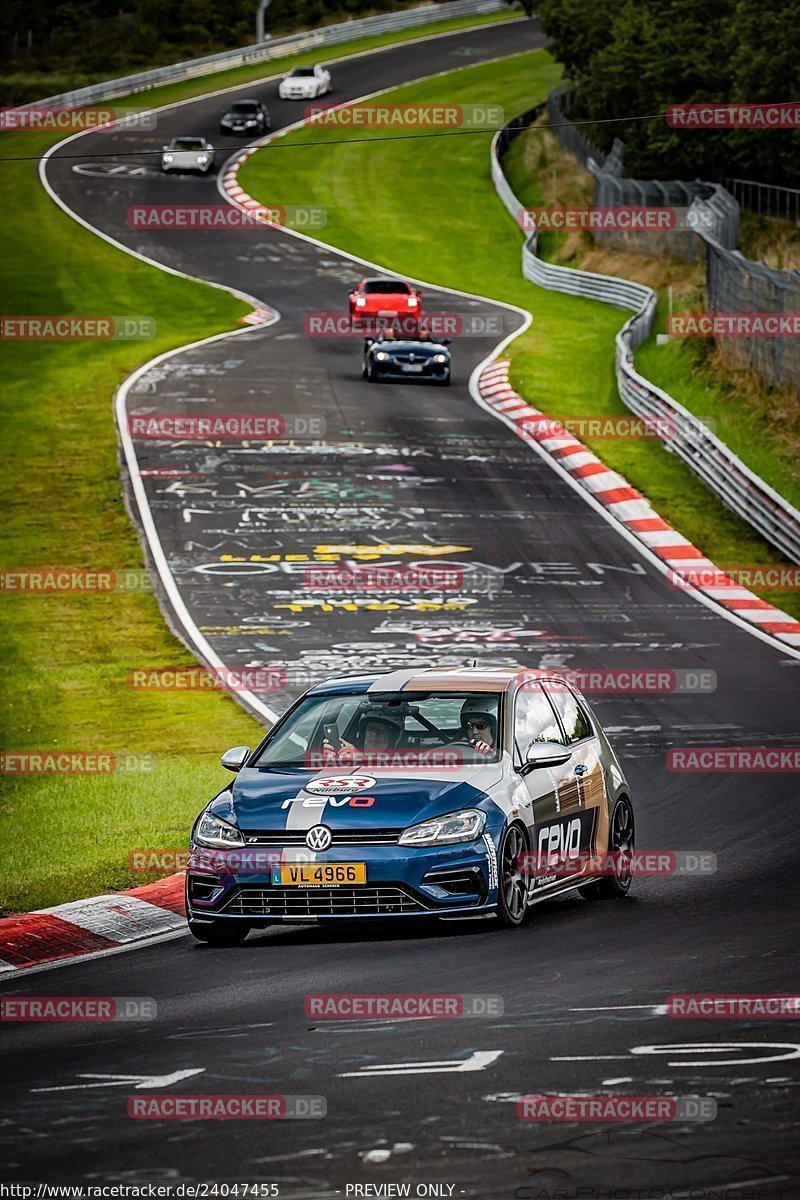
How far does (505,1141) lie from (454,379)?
1360 inches

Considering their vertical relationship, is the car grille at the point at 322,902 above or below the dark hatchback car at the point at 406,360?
above

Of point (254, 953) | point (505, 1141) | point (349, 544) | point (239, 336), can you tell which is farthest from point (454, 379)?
point (505, 1141)

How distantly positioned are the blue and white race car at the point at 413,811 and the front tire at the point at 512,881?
0.01 metres

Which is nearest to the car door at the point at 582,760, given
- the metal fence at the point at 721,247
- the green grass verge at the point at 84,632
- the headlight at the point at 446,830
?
the headlight at the point at 446,830

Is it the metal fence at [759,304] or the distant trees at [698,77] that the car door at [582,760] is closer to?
the metal fence at [759,304]

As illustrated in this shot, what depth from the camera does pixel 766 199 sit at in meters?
49.5

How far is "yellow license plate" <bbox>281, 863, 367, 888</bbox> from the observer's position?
10.1m

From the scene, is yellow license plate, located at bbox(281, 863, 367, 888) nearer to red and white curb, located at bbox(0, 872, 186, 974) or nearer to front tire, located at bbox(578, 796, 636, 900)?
red and white curb, located at bbox(0, 872, 186, 974)

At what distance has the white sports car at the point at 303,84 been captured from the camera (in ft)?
257

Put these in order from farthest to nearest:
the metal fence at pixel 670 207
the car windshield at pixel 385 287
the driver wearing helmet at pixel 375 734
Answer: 1. the metal fence at pixel 670 207
2. the car windshield at pixel 385 287
3. the driver wearing helmet at pixel 375 734

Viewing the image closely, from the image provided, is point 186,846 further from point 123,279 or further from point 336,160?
point 336,160

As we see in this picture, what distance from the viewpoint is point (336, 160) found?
69.9m

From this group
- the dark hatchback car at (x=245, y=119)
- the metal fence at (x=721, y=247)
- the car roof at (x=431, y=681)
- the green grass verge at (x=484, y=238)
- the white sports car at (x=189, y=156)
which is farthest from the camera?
the dark hatchback car at (x=245, y=119)

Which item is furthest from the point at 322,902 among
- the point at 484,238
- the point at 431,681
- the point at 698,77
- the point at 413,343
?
the point at 484,238
